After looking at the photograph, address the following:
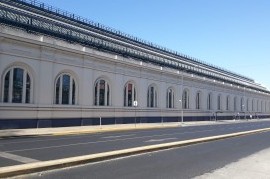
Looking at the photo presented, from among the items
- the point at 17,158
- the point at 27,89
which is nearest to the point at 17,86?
the point at 27,89

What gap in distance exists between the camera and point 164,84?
2245 inches

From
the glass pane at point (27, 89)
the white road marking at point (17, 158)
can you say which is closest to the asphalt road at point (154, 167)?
the white road marking at point (17, 158)

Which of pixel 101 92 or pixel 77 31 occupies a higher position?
pixel 77 31

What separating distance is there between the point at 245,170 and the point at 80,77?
2930 centimetres

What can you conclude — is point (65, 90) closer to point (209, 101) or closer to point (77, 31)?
point (77, 31)

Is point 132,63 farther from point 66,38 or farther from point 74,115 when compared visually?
point 74,115

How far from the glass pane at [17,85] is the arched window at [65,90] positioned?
469 centimetres

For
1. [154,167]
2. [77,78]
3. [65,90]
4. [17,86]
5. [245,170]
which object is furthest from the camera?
[77,78]

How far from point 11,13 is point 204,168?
1212 inches

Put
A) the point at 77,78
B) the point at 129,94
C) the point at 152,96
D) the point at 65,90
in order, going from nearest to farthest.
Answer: the point at 65,90 → the point at 77,78 → the point at 129,94 → the point at 152,96

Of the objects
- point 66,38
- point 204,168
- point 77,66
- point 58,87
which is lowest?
point 204,168

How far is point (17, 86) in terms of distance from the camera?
32.1 meters

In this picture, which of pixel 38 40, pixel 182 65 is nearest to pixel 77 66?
pixel 38 40

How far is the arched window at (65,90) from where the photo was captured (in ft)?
120
